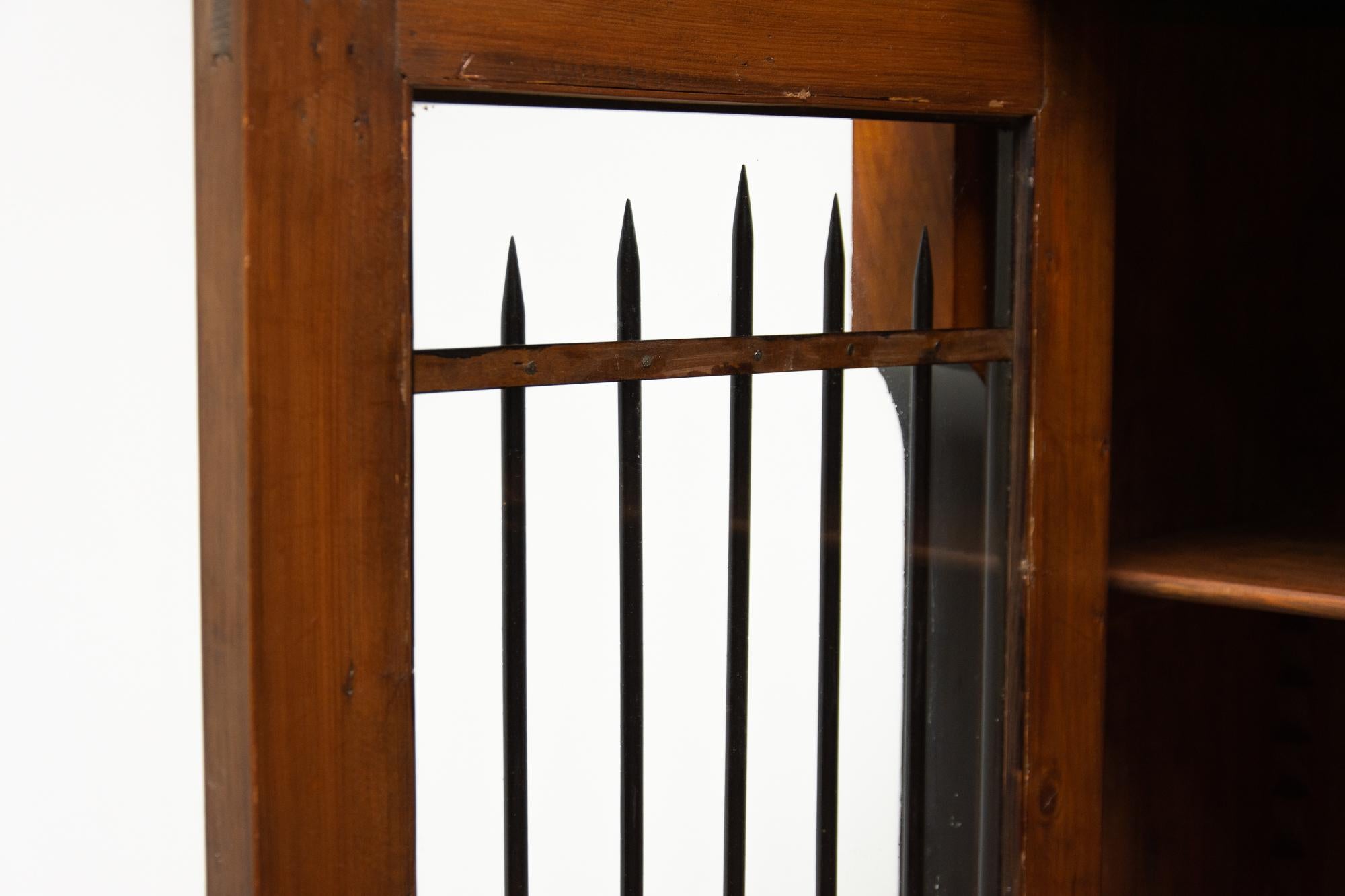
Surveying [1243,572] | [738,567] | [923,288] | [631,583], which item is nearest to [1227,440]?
[1243,572]

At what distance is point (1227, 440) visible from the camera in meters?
1.82

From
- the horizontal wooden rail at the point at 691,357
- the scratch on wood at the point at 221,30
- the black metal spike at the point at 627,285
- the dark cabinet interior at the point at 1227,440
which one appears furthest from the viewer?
the dark cabinet interior at the point at 1227,440

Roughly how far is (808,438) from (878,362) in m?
0.10

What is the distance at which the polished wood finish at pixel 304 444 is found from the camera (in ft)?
3.08

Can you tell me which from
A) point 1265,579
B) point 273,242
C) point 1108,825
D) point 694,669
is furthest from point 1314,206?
point 273,242

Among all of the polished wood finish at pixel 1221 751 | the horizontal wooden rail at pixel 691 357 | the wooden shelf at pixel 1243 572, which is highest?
the horizontal wooden rail at pixel 691 357

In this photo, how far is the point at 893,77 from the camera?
121 centimetres

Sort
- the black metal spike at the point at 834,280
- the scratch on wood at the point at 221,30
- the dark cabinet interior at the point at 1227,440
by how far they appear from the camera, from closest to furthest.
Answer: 1. the scratch on wood at the point at 221,30
2. the black metal spike at the point at 834,280
3. the dark cabinet interior at the point at 1227,440

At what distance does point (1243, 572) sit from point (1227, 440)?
376 millimetres

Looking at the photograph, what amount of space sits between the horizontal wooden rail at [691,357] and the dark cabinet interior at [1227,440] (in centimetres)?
39

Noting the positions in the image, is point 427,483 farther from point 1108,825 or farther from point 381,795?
point 1108,825

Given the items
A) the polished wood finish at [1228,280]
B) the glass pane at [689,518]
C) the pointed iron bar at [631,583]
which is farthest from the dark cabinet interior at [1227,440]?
the pointed iron bar at [631,583]

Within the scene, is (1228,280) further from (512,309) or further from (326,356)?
(326,356)

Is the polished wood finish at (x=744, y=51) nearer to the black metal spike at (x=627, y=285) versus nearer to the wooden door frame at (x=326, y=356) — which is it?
the wooden door frame at (x=326, y=356)
